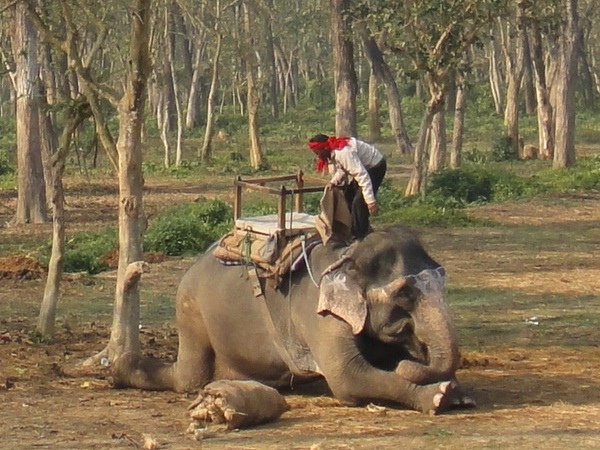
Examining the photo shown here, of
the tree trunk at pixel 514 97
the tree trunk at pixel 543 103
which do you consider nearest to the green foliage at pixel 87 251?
the tree trunk at pixel 514 97

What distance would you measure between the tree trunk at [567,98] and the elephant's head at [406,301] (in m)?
22.8

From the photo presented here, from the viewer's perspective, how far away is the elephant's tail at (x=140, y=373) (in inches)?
416

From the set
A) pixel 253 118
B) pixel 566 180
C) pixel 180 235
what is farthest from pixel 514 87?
pixel 180 235

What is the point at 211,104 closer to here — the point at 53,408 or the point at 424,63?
the point at 424,63

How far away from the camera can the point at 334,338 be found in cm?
931

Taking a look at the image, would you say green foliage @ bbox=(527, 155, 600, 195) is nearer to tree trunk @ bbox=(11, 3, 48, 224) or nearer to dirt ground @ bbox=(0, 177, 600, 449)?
dirt ground @ bbox=(0, 177, 600, 449)

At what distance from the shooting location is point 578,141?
45.5m

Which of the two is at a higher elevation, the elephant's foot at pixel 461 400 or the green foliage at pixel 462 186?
the elephant's foot at pixel 461 400

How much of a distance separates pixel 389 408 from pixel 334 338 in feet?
1.79

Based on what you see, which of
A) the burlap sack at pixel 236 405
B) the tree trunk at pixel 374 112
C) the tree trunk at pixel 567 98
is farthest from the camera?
the tree trunk at pixel 374 112

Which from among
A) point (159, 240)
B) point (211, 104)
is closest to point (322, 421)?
point (159, 240)

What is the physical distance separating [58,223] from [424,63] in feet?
42.8

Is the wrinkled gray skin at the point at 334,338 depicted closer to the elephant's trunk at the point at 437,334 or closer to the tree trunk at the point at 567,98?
the elephant's trunk at the point at 437,334

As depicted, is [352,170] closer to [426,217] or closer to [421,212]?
[426,217]
